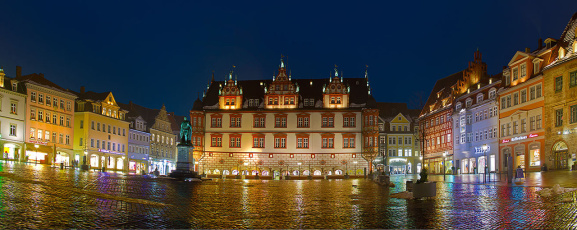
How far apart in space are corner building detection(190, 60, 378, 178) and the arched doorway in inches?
1107

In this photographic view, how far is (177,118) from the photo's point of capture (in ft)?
367

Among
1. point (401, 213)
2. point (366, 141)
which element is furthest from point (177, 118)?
point (401, 213)

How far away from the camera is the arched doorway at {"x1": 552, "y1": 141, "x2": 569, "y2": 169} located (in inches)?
1626

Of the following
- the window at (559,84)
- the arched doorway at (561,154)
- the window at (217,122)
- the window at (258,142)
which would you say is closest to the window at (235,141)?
the window at (258,142)

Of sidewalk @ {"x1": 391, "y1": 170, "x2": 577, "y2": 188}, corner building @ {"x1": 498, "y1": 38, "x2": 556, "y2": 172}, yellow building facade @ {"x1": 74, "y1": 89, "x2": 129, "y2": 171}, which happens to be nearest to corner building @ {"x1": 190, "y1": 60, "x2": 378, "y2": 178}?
yellow building facade @ {"x1": 74, "y1": 89, "x2": 129, "y2": 171}

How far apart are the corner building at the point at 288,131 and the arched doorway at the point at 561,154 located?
2811 cm

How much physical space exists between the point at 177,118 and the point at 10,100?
5591 centimetres

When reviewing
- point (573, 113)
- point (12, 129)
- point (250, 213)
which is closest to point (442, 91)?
Answer: point (573, 113)

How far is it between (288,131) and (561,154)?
119ft

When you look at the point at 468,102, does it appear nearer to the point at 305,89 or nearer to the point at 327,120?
the point at 327,120

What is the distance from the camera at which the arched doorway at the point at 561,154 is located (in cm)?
4131

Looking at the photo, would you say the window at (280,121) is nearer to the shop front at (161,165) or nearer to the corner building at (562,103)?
the shop front at (161,165)

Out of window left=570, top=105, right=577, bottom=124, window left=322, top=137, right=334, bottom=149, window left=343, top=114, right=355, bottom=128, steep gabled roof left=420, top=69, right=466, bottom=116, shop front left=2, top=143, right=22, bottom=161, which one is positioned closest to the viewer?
window left=570, top=105, right=577, bottom=124

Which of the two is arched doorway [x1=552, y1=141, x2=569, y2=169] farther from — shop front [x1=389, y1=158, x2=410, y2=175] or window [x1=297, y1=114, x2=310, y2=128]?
shop front [x1=389, y1=158, x2=410, y2=175]
